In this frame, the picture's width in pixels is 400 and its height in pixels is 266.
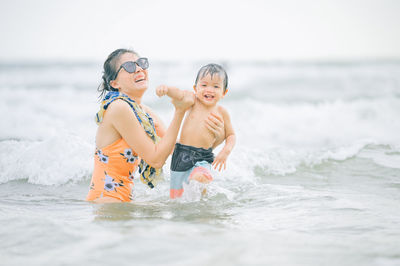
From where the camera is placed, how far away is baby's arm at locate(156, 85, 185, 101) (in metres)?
3.29

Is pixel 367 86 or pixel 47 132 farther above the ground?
pixel 367 86

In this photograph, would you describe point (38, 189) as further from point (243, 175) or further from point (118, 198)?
point (243, 175)

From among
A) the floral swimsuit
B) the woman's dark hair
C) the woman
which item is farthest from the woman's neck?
the floral swimsuit

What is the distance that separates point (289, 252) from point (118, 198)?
5.99 feet

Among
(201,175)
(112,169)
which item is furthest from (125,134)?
(201,175)

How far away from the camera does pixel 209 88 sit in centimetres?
384

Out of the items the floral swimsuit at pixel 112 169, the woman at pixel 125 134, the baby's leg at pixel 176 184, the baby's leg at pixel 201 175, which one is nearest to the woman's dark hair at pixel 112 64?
the woman at pixel 125 134

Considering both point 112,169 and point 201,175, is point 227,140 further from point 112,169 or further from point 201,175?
point 112,169

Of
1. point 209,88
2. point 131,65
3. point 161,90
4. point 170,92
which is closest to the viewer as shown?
point 161,90

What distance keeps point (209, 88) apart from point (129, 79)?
29.0 inches

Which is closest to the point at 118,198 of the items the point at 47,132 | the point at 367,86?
the point at 47,132

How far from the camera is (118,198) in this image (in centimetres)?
398

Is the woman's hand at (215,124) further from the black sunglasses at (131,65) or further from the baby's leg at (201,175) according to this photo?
the black sunglasses at (131,65)

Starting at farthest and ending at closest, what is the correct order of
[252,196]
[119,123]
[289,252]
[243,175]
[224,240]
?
[243,175] < [252,196] < [119,123] < [224,240] < [289,252]
